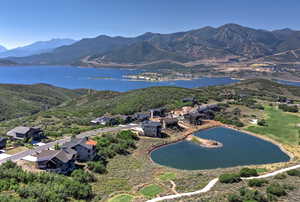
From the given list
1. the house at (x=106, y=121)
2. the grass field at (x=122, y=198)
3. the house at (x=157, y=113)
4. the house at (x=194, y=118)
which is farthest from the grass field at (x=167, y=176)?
the house at (x=157, y=113)

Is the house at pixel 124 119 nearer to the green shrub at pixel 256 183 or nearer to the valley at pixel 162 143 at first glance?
the valley at pixel 162 143

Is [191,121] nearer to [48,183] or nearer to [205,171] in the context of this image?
[205,171]

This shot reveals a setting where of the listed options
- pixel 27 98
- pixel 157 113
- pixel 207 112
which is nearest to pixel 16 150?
pixel 157 113

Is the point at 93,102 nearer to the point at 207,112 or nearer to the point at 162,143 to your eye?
the point at 207,112

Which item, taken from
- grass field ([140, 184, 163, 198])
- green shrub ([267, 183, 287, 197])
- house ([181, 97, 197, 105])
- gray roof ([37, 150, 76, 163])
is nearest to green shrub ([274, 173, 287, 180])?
green shrub ([267, 183, 287, 197])

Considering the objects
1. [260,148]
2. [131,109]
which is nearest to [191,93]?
[131,109]

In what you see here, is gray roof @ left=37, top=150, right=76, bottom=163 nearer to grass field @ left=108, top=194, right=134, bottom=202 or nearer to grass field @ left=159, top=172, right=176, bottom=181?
grass field @ left=108, top=194, right=134, bottom=202
